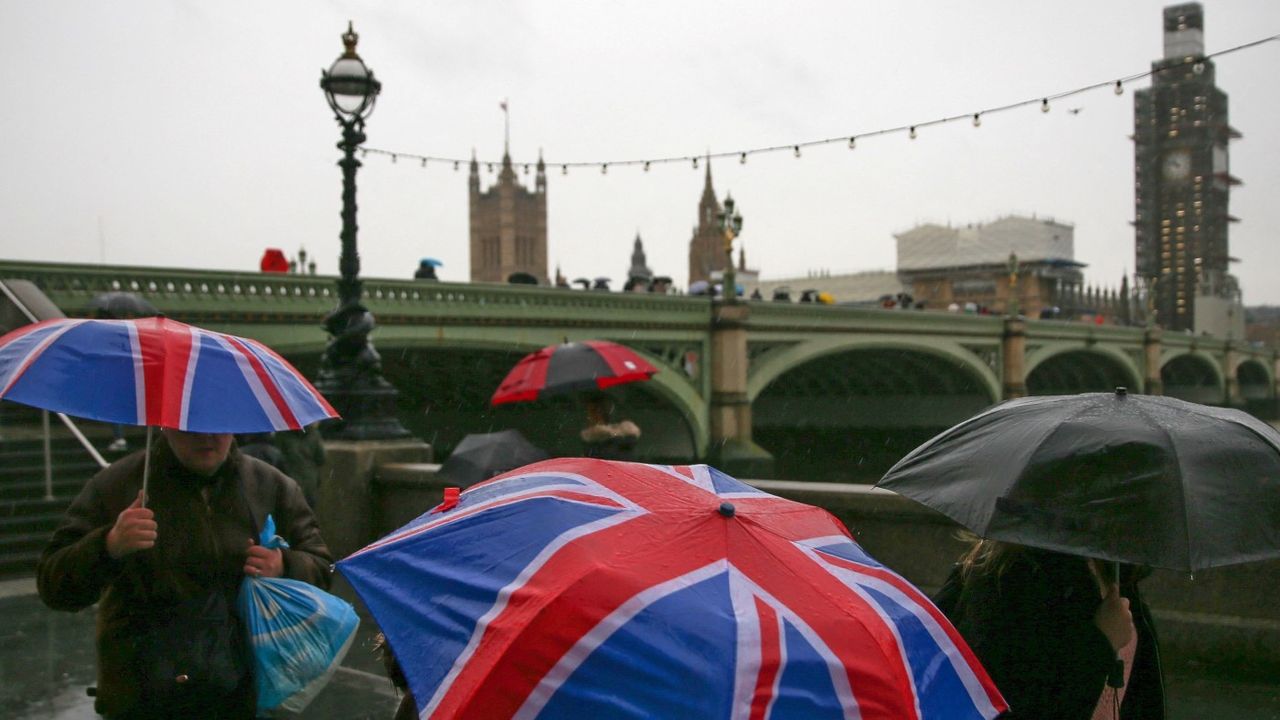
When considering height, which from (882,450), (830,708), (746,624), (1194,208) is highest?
(1194,208)

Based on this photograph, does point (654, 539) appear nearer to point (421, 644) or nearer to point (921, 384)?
point (421, 644)

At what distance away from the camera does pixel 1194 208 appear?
115 m

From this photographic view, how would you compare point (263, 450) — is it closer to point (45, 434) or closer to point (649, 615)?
point (649, 615)

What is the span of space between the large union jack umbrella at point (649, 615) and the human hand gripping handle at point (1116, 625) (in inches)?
23.7

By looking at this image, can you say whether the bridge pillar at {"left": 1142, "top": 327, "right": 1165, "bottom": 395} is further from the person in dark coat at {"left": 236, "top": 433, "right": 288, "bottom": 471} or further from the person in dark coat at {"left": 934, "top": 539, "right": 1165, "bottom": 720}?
the person in dark coat at {"left": 934, "top": 539, "right": 1165, "bottom": 720}

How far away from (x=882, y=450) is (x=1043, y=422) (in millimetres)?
44918

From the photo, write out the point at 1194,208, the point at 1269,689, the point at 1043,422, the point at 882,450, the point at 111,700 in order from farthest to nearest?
1. the point at 1194,208
2. the point at 882,450
3. the point at 1269,689
4. the point at 111,700
5. the point at 1043,422

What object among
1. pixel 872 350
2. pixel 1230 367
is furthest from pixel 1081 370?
pixel 872 350

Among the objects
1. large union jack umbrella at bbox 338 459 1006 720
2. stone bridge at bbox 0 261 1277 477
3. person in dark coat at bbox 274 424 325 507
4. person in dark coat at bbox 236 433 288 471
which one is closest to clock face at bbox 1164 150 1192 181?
stone bridge at bbox 0 261 1277 477

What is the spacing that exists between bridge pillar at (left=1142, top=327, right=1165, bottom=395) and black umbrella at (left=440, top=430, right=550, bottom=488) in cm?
5776

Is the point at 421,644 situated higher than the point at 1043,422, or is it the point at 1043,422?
the point at 1043,422

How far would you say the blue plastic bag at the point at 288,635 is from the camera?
307 cm

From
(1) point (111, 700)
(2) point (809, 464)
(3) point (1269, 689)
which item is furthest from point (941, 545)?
(2) point (809, 464)

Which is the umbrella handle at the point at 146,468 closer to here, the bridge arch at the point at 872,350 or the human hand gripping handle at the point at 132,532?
the human hand gripping handle at the point at 132,532
